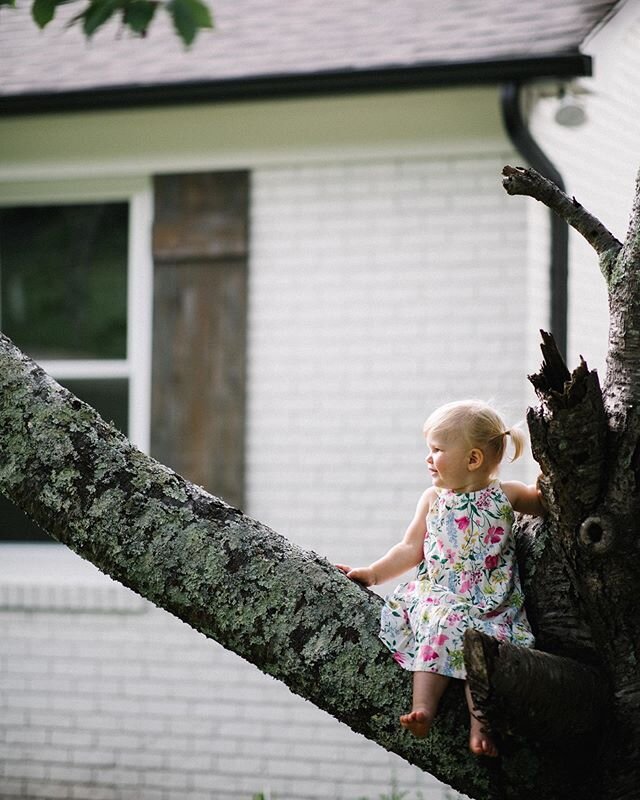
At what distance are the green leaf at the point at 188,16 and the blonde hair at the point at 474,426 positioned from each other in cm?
145

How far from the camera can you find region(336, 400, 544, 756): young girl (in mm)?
1890

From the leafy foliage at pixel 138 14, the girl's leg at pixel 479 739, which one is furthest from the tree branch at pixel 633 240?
the leafy foliage at pixel 138 14

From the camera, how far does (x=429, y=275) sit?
5766 mm

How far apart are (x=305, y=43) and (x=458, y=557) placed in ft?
13.7

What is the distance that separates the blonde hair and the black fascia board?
3225 mm

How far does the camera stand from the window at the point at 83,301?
245 inches

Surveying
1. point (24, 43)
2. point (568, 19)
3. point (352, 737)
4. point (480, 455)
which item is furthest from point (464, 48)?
point (480, 455)

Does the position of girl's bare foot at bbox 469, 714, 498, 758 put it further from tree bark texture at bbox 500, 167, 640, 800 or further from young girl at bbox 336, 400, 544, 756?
tree bark texture at bbox 500, 167, 640, 800

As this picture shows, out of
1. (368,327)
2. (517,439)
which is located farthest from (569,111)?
(517,439)

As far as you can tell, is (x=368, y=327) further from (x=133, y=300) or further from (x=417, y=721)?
(x=417, y=721)

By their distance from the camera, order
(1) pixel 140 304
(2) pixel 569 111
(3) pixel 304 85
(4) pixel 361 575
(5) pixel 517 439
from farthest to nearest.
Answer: (1) pixel 140 304
(3) pixel 304 85
(2) pixel 569 111
(5) pixel 517 439
(4) pixel 361 575

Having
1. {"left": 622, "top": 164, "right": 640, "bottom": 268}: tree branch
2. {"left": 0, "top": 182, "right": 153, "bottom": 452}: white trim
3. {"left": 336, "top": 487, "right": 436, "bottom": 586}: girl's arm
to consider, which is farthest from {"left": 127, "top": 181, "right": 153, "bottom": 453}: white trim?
{"left": 622, "top": 164, "right": 640, "bottom": 268}: tree branch

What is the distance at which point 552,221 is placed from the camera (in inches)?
223

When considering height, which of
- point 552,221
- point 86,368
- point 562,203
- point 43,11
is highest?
point 552,221
